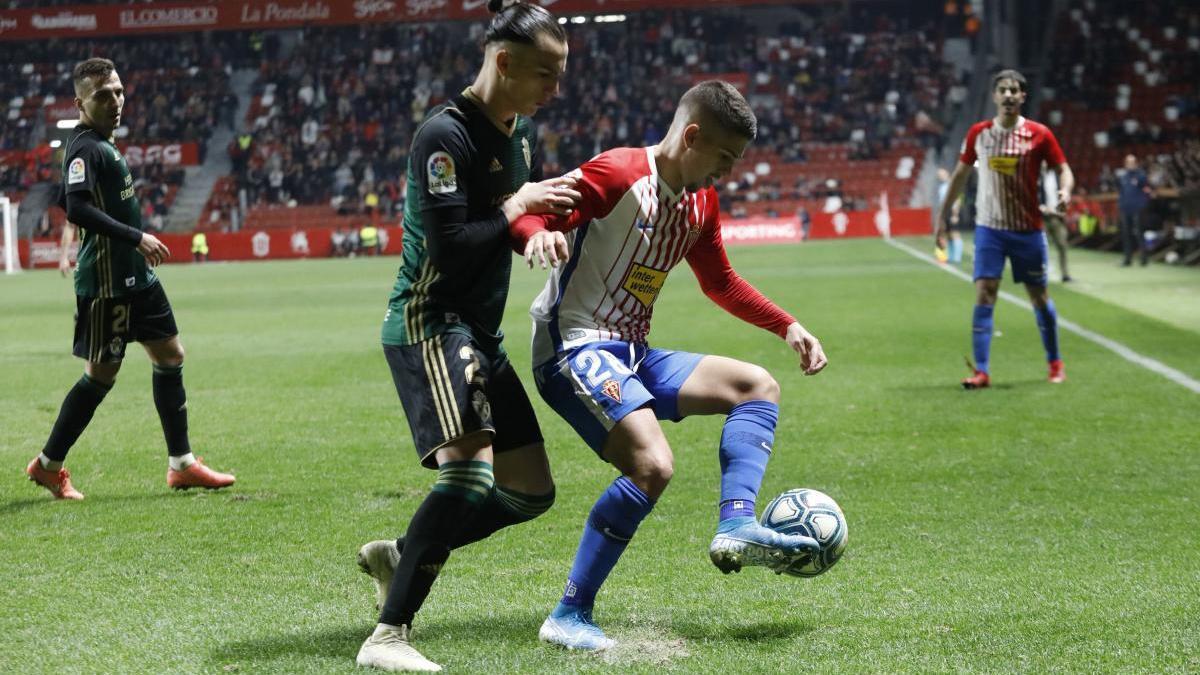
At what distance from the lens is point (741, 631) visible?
4281mm

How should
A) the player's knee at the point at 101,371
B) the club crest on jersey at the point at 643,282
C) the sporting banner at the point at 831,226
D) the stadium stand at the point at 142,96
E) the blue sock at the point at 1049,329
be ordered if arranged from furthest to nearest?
the stadium stand at the point at 142,96 → the sporting banner at the point at 831,226 → the blue sock at the point at 1049,329 → the player's knee at the point at 101,371 → the club crest on jersey at the point at 643,282

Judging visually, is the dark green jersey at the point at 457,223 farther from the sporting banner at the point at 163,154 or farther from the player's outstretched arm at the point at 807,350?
the sporting banner at the point at 163,154

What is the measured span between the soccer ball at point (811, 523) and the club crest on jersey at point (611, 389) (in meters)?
0.59

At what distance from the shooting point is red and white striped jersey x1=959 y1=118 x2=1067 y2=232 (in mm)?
10281

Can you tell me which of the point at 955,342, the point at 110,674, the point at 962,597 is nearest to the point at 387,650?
the point at 110,674

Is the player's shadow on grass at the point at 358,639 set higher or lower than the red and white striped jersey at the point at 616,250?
lower

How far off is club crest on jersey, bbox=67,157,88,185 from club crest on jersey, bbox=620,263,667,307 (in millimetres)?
3499

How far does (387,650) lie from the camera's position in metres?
3.87

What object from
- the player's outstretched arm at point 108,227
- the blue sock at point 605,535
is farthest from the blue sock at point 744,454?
the player's outstretched arm at point 108,227

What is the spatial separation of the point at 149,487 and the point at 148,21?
43.6m

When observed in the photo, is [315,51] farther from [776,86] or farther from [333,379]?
[333,379]

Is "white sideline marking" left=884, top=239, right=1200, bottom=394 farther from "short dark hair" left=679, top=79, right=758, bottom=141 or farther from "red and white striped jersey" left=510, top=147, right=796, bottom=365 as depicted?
"short dark hair" left=679, top=79, right=758, bottom=141

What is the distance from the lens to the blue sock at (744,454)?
4094 millimetres

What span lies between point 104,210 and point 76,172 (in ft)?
0.79
